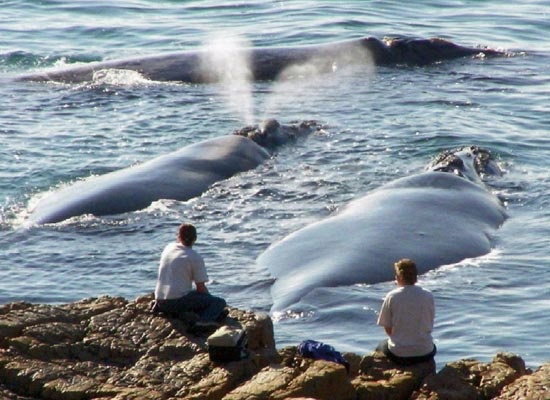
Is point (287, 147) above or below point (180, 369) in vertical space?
below

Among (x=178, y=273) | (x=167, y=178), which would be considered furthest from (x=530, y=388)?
(x=167, y=178)

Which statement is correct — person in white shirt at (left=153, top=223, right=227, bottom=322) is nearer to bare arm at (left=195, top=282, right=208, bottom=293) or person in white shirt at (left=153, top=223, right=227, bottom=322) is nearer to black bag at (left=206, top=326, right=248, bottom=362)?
bare arm at (left=195, top=282, right=208, bottom=293)

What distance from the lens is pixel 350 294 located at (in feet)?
67.7

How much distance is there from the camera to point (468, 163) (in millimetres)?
29203

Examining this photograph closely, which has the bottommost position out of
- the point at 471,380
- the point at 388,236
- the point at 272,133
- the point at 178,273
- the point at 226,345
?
the point at 388,236

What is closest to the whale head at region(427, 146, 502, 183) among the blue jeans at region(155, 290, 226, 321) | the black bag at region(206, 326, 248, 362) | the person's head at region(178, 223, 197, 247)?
the person's head at region(178, 223, 197, 247)

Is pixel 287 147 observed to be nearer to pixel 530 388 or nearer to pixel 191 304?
pixel 191 304

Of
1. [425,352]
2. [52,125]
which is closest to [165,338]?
[425,352]

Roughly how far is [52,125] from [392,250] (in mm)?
13718

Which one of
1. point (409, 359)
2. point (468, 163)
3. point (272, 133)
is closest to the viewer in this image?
point (409, 359)

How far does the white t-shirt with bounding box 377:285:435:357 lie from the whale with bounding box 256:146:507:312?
4.89m

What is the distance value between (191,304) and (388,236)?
687 centimetres

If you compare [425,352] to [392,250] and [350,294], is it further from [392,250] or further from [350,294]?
[392,250]

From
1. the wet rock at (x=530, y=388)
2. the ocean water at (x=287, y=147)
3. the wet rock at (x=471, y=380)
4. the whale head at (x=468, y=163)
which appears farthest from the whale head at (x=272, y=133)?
the wet rock at (x=530, y=388)
